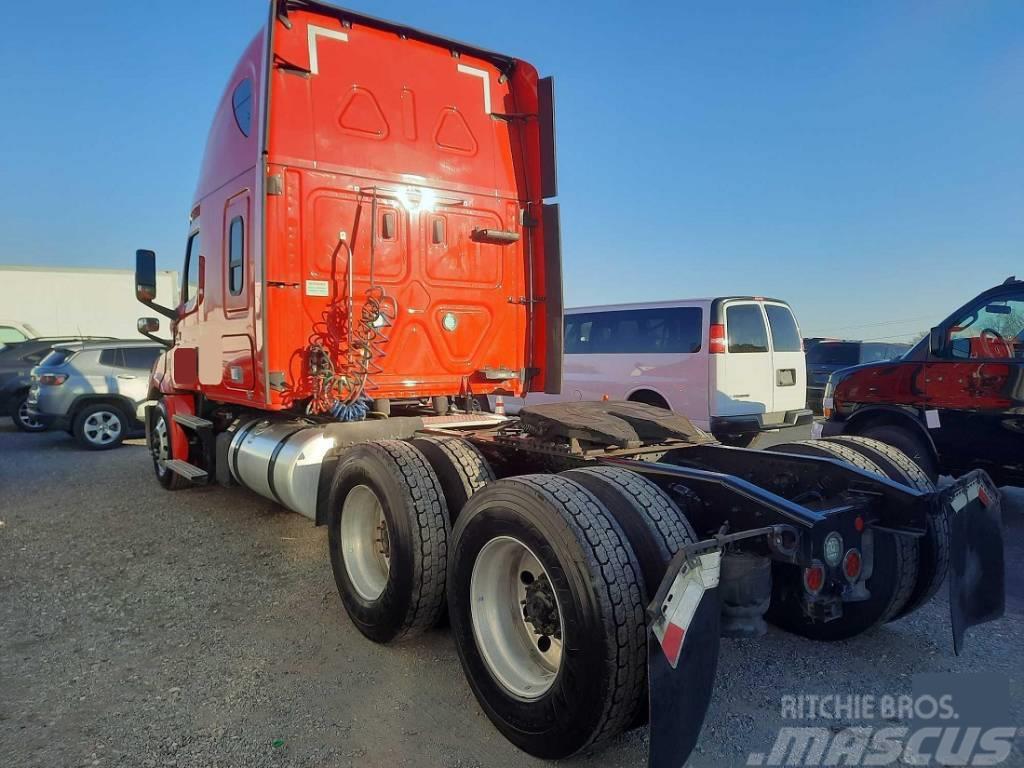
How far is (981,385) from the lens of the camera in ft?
19.6

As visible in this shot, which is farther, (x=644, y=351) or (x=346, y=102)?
(x=644, y=351)

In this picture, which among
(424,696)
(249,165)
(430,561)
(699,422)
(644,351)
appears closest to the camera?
(424,696)

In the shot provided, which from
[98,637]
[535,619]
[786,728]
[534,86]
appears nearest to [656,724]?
[535,619]

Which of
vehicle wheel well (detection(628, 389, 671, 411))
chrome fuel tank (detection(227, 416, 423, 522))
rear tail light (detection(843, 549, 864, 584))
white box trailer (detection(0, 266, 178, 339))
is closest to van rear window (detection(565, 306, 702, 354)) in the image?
vehicle wheel well (detection(628, 389, 671, 411))

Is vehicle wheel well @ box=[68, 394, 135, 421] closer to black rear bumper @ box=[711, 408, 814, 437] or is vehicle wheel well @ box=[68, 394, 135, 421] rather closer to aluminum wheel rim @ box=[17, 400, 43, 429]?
aluminum wheel rim @ box=[17, 400, 43, 429]

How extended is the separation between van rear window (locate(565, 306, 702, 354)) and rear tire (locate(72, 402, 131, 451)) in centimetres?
744

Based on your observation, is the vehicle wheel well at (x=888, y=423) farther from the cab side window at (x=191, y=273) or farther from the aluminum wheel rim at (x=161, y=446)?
the aluminum wheel rim at (x=161, y=446)

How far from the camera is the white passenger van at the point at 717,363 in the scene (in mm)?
8711

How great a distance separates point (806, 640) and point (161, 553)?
4.62 m

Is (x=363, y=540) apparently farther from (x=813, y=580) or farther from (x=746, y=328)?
(x=746, y=328)

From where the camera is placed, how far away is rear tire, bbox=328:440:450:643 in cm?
341

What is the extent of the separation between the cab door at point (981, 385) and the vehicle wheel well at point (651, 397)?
348 cm

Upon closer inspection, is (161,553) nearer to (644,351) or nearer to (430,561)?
(430,561)

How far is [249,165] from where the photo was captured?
4809mm
